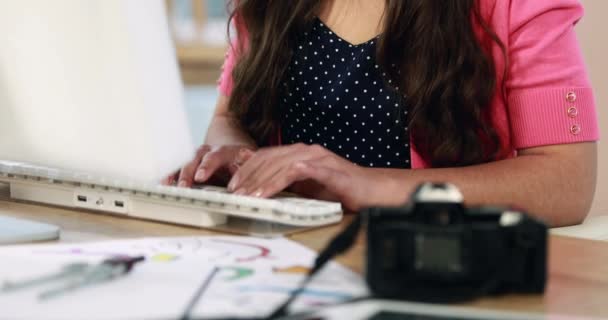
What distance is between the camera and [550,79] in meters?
1.08

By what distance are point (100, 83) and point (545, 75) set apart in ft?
1.89

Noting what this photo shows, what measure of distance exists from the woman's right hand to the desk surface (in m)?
0.09

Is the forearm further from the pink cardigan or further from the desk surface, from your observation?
the desk surface

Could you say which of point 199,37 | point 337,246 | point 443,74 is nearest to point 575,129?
point 443,74

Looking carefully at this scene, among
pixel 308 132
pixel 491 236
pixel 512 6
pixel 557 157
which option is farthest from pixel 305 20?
pixel 491 236

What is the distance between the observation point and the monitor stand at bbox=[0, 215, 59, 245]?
31.3 inches

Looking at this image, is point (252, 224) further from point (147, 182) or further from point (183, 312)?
point (183, 312)

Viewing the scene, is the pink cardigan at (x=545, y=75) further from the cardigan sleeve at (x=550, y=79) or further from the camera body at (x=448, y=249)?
the camera body at (x=448, y=249)

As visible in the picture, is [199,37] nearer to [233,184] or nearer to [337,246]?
[233,184]

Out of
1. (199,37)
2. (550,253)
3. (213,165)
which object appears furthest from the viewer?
(199,37)

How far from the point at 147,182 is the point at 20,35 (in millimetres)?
177

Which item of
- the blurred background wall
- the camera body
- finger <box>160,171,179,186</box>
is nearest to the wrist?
finger <box>160,171,179,186</box>

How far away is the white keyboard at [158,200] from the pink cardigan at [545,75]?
0.35 meters

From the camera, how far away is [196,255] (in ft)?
2.39
